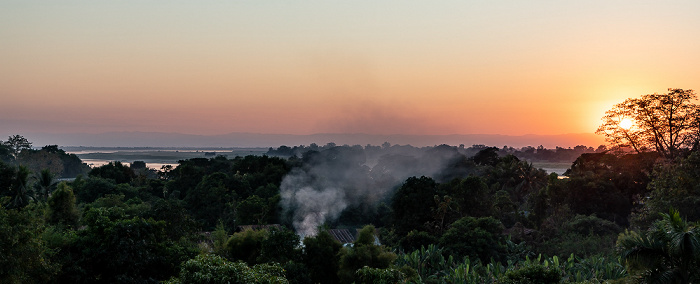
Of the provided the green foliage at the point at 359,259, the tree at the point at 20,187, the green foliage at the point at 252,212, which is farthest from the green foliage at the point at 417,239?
the tree at the point at 20,187

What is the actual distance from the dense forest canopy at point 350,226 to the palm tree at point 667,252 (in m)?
0.05

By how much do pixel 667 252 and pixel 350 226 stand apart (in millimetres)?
37867

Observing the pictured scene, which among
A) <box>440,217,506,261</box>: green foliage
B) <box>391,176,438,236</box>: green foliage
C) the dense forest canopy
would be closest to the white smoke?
the dense forest canopy

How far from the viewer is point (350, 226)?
50438mm

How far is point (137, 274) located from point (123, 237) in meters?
1.43

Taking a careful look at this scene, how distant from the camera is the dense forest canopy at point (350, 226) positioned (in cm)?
1566

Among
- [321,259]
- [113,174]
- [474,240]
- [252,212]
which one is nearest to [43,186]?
[252,212]

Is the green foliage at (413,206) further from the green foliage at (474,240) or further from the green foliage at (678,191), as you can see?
the green foliage at (678,191)

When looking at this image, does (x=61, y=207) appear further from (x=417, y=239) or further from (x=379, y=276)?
(x=379, y=276)

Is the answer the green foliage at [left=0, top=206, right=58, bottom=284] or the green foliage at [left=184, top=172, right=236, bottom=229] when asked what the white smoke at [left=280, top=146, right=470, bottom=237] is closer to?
the green foliage at [left=184, top=172, right=236, bottom=229]

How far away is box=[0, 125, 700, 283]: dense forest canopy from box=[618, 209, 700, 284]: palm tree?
5 centimetres

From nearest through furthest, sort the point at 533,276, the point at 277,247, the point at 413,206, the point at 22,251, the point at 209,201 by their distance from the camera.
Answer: the point at 22,251 < the point at 533,276 < the point at 277,247 < the point at 413,206 < the point at 209,201

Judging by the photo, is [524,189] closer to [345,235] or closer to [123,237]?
[345,235]

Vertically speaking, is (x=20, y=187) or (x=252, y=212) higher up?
(x=20, y=187)
